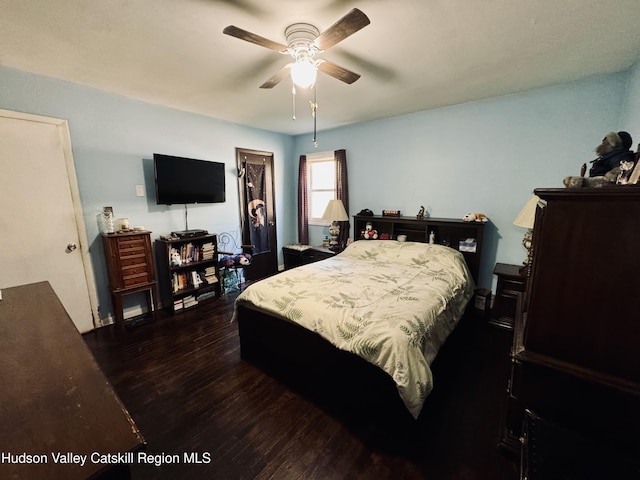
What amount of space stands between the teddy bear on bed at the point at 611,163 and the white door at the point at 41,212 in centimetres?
397

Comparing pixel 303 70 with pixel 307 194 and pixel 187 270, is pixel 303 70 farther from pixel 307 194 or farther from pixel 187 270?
pixel 307 194

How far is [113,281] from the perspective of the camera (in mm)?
2807

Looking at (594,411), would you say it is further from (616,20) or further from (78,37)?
(78,37)

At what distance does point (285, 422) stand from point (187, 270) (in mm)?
2451

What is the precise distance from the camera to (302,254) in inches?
179

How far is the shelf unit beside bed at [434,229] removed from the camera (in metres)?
3.09

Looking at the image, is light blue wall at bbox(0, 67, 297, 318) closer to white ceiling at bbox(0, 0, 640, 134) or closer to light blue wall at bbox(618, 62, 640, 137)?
white ceiling at bbox(0, 0, 640, 134)

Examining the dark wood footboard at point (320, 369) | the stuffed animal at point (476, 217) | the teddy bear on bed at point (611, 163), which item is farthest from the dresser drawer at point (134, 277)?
the stuffed animal at point (476, 217)

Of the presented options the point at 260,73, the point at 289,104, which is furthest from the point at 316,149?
the point at 260,73

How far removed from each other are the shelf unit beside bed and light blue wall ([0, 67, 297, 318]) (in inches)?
92.1

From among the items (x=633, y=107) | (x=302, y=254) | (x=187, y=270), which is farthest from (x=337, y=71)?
(x=302, y=254)

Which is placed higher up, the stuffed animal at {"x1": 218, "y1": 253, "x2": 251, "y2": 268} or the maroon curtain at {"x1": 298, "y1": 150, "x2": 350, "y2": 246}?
the maroon curtain at {"x1": 298, "y1": 150, "x2": 350, "y2": 246}

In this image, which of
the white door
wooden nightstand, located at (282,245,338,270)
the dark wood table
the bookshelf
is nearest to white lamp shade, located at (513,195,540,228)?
wooden nightstand, located at (282,245,338,270)

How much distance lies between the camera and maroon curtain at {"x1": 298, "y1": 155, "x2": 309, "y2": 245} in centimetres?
476
